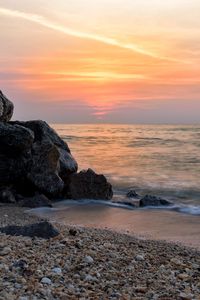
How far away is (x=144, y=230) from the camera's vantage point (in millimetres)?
10656

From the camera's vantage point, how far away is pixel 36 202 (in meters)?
13.6

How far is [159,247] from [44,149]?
8.17 meters

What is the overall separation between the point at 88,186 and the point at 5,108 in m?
3.99

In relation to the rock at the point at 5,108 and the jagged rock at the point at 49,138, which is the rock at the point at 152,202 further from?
the rock at the point at 5,108

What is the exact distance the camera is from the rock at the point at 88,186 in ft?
49.7

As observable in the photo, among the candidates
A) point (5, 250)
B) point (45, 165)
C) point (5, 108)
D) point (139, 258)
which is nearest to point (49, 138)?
point (45, 165)

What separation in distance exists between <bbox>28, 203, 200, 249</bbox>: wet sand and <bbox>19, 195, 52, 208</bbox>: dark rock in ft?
1.19

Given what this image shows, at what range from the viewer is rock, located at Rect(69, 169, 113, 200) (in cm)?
1515

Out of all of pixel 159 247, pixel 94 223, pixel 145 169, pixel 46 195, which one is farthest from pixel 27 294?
pixel 145 169

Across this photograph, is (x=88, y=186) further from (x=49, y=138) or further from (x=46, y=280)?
(x=46, y=280)

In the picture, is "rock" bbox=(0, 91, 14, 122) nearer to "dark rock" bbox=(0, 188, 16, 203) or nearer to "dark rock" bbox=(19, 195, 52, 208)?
"dark rock" bbox=(0, 188, 16, 203)

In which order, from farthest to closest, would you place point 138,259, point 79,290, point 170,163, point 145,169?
point 170,163
point 145,169
point 138,259
point 79,290

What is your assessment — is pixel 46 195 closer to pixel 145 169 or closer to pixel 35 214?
pixel 35 214

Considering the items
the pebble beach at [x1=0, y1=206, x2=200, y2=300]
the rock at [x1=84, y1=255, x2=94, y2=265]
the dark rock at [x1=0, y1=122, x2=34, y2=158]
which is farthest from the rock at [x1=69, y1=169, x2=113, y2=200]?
the rock at [x1=84, y1=255, x2=94, y2=265]
